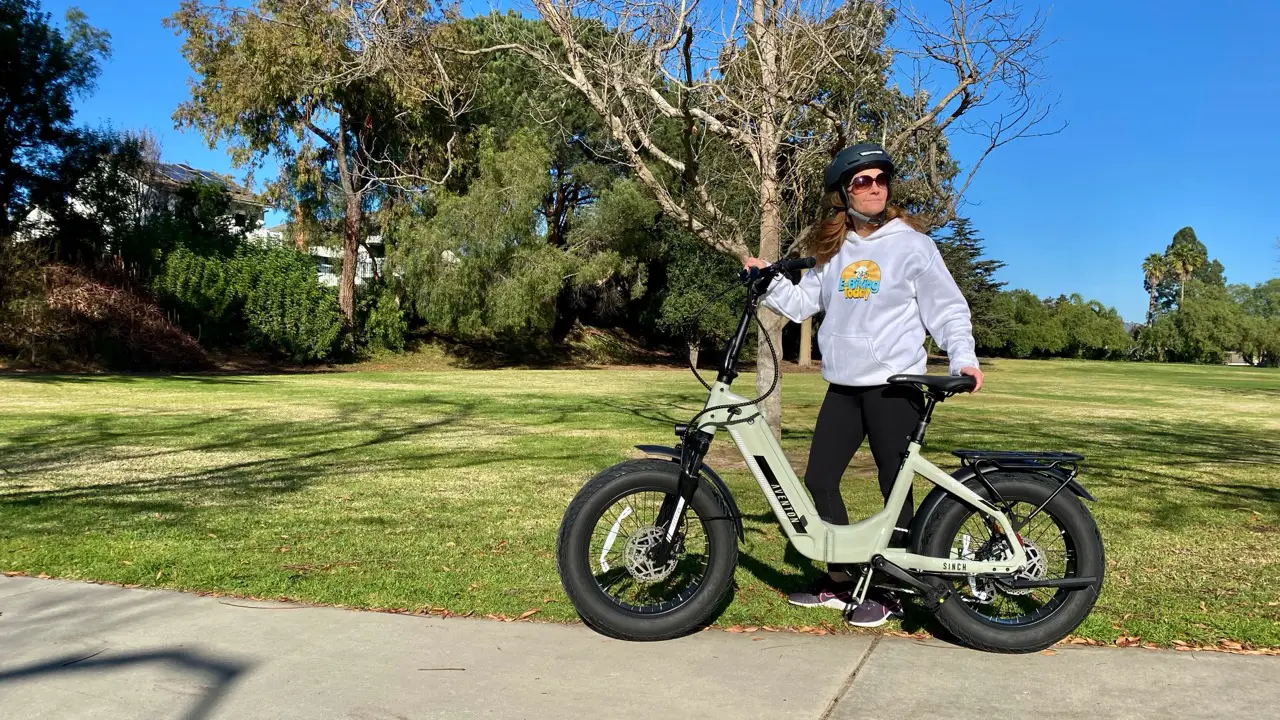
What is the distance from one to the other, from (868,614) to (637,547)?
3.47ft

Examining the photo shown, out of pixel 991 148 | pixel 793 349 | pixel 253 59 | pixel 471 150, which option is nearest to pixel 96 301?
pixel 253 59

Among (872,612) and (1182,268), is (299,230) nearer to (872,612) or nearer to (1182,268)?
(872,612)

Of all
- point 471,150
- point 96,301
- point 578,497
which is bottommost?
point 578,497

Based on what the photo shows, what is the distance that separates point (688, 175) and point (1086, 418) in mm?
12534

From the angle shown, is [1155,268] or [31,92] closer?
[31,92]

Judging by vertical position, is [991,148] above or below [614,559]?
above

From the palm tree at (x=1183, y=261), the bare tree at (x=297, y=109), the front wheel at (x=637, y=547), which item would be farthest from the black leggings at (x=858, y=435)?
the palm tree at (x=1183, y=261)

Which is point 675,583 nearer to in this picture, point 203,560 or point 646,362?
point 203,560

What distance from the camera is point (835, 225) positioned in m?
3.70

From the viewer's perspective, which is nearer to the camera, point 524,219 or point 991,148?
point 991,148

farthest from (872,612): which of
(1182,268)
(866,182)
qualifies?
(1182,268)

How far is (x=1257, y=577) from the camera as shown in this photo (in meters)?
4.55

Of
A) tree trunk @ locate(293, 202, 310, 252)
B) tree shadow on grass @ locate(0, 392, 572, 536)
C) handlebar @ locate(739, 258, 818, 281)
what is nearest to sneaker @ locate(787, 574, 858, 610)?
handlebar @ locate(739, 258, 818, 281)

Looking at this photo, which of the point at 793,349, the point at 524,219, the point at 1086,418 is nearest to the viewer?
the point at 1086,418
